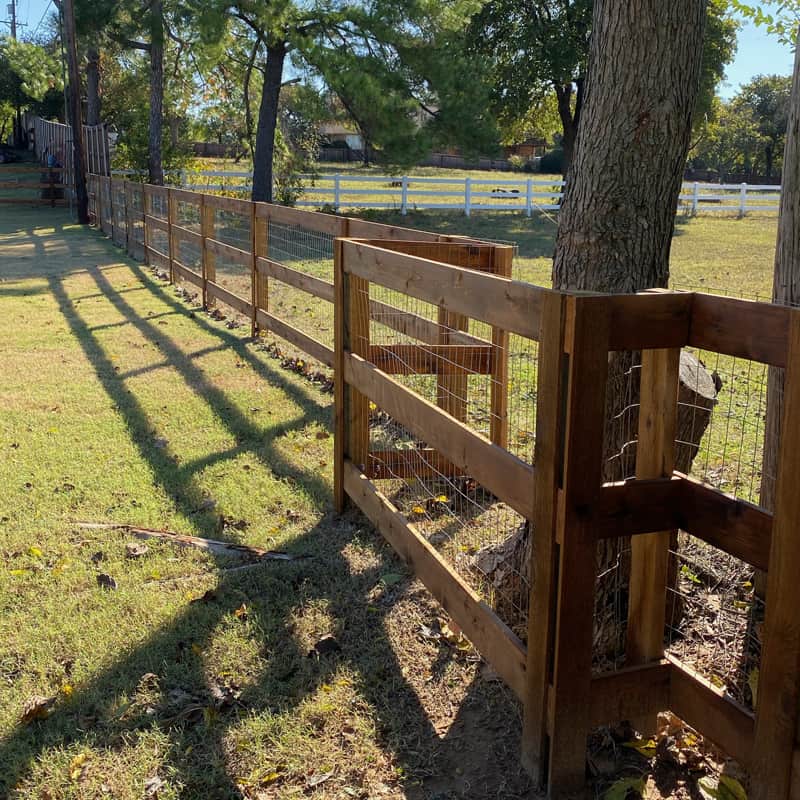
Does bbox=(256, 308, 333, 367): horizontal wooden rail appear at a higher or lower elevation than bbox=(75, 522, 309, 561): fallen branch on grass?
higher

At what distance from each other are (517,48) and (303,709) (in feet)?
103

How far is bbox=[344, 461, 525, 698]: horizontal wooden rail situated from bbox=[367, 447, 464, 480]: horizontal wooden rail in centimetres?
33

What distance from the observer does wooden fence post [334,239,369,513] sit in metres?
5.00

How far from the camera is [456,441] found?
3.56 meters

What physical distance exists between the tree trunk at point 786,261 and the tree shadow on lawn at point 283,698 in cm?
110

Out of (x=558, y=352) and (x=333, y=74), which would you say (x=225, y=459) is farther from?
(x=333, y=74)

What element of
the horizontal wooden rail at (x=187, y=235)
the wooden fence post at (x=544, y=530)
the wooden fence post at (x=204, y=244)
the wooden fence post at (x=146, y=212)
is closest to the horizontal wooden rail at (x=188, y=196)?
the wooden fence post at (x=204, y=244)

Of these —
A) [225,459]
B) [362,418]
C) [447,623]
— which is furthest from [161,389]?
[447,623]

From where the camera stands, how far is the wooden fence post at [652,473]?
2.78 meters

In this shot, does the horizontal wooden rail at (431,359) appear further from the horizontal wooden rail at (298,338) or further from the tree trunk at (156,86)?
the tree trunk at (156,86)

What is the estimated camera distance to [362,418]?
5.04m

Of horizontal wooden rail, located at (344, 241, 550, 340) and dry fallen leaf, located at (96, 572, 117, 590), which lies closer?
horizontal wooden rail, located at (344, 241, 550, 340)

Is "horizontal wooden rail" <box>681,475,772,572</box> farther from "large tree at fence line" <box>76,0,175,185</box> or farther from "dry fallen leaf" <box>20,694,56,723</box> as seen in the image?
"large tree at fence line" <box>76,0,175,185</box>

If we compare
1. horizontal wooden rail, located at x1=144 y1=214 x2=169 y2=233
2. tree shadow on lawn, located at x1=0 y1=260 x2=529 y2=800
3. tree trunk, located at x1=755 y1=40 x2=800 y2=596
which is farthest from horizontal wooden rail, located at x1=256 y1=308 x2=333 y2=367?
horizontal wooden rail, located at x1=144 y1=214 x2=169 y2=233
